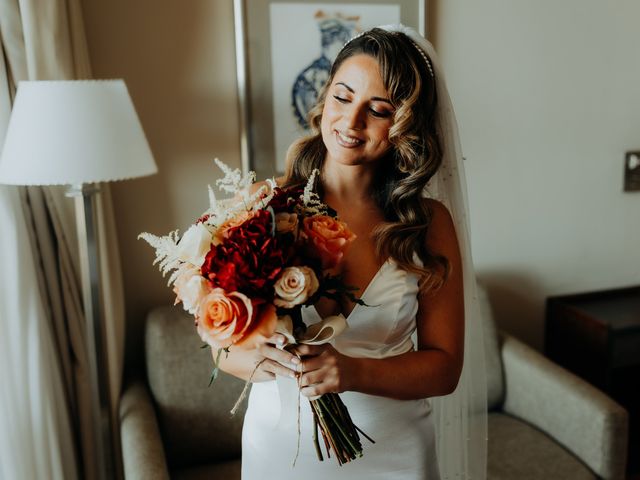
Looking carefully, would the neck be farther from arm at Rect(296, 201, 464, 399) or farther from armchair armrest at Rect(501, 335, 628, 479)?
armchair armrest at Rect(501, 335, 628, 479)

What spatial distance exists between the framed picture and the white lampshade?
80 centimetres

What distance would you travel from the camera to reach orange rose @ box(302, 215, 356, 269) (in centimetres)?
129

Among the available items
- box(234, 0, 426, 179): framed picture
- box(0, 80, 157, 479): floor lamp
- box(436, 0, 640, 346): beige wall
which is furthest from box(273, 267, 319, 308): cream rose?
box(436, 0, 640, 346): beige wall

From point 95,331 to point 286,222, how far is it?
1238 mm

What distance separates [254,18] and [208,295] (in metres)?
1.75

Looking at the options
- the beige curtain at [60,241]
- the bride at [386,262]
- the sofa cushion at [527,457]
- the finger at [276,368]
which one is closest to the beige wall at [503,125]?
the beige curtain at [60,241]

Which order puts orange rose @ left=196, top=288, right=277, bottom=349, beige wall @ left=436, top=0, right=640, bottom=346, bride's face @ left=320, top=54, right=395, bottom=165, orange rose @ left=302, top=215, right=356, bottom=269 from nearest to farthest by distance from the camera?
orange rose @ left=196, top=288, right=277, bottom=349 < orange rose @ left=302, top=215, right=356, bottom=269 < bride's face @ left=320, top=54, right=395, bottom=165 < beige wall @ left=436, top=0, right=640, bottom=346

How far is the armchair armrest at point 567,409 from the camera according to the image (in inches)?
96.3

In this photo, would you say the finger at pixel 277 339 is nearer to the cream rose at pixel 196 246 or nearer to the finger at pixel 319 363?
the finger at pixel 319 363

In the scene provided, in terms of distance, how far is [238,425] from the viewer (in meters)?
2.59

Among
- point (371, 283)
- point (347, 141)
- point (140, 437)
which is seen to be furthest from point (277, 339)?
point (140, 437)

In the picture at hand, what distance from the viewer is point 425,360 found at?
163 centimetres

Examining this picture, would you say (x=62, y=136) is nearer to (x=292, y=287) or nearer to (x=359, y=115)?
(x=359, y=115)

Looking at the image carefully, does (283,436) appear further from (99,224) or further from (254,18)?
(254,18)
